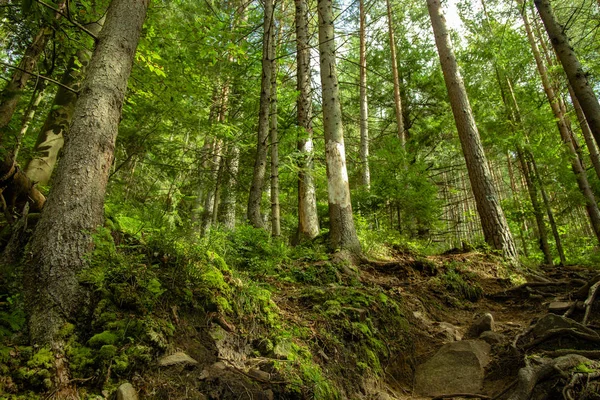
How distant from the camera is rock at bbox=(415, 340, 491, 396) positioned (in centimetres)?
345

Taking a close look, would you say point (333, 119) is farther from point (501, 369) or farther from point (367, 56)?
point (367, 56)

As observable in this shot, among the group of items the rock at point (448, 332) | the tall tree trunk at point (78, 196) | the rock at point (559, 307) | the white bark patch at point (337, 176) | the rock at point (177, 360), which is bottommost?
the rock at point (177, 360)

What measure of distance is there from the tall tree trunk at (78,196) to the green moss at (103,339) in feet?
0.57

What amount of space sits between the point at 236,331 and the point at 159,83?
5.77 m

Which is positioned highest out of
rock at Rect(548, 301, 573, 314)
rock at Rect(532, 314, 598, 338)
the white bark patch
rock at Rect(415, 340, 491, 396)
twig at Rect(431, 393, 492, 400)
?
the white bark patch

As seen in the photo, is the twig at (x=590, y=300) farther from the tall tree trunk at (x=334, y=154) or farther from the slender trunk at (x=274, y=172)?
the slender trunk at (x=274, y=172)

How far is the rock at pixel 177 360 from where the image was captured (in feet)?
7.86

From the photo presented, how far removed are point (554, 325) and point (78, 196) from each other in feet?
15.7

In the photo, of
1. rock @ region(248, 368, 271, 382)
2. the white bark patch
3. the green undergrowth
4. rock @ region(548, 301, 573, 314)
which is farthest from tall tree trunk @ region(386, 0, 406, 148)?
rock @ region(248, 368, 271, 382)

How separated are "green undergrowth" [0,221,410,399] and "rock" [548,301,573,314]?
202 centimetres

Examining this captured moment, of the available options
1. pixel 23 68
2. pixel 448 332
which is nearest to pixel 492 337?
pixel 448 332

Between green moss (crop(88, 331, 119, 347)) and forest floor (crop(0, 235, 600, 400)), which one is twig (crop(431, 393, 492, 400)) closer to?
forest floor (crop(0, 235, 600, 400))

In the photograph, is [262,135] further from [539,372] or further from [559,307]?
[539,372]

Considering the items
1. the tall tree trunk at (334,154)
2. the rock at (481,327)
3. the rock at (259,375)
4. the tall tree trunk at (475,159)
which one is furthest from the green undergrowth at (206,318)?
the tall tree trunk at (475,159)
